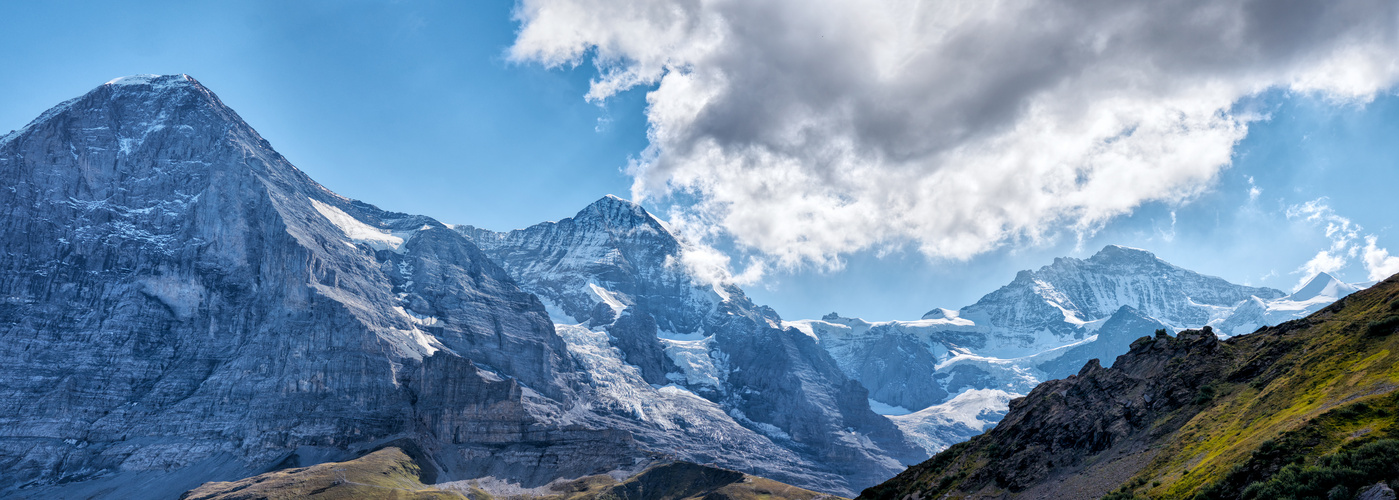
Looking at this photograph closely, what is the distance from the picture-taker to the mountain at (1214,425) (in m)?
59.9

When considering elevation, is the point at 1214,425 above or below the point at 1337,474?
above

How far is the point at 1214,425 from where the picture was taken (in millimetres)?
83250

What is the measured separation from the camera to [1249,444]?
68.9 meters

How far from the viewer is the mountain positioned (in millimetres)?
59944

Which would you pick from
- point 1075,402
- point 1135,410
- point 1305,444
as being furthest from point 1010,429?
point 1305,444

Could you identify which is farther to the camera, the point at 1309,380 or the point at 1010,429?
the point at 1010,429

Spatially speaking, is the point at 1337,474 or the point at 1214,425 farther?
the point at 1214,425

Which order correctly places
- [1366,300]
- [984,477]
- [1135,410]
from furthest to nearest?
1. [984,477]
2. [1135,410]
3. [1366,300]

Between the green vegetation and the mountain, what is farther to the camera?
the mountain

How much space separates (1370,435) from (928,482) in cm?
7465

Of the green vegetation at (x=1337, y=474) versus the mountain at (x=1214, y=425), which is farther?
the mountain at (x=1214, y=425)

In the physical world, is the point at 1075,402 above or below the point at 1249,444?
above

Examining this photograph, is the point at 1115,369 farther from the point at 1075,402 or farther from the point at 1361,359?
the point at 1361,359

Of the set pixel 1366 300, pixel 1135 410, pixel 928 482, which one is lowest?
pixel 928 482
